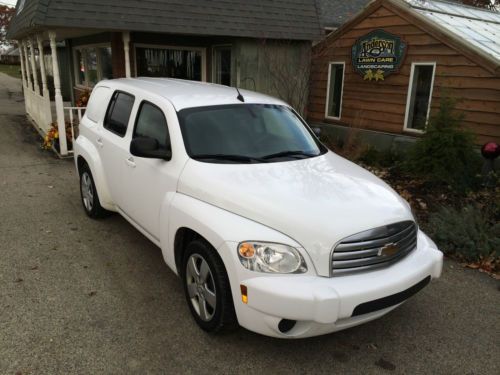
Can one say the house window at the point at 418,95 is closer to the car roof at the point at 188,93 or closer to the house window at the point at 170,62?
the car roof at the point at 188,93

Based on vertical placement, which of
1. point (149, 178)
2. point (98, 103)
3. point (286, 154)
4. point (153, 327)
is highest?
point (98, 103)

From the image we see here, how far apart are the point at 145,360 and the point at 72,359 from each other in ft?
1.67

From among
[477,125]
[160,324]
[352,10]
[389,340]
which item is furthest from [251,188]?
[352,10]

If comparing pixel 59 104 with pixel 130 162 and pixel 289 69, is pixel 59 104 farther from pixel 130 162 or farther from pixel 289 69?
pixel 289 69

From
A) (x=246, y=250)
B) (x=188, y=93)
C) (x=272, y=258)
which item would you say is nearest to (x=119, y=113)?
(x=188, y=93)

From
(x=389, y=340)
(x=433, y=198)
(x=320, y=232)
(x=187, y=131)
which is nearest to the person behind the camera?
(x=320, y=232)

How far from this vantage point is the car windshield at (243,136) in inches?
142

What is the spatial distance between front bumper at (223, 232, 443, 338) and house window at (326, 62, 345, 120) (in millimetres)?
8310

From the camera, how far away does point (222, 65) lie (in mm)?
11953

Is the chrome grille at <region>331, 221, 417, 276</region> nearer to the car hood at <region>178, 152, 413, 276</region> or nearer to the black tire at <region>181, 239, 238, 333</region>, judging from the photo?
the car hood at <region>178, 152, 413, 276</region>

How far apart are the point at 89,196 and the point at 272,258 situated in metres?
3.61

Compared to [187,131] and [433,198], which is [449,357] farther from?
[433,198]

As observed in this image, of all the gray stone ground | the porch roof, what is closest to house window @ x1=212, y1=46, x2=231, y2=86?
the porch roof

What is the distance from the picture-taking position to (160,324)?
3.40 m
